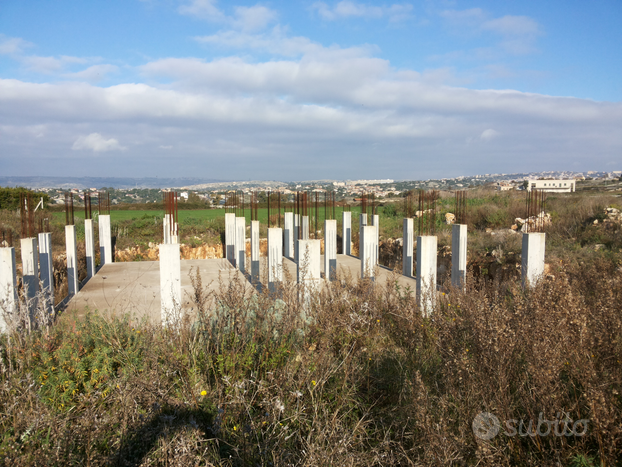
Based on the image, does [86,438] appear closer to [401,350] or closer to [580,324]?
[401,350]

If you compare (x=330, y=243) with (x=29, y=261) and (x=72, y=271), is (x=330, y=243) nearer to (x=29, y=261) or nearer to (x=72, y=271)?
(x=72, y=271)

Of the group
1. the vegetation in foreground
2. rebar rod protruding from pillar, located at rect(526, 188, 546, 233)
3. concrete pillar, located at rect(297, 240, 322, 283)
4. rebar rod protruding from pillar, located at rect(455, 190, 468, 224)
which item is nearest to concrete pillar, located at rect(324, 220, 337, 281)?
rebar rod protruding from pillar, located at rect(455, 190, 468, 224)

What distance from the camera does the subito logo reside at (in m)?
2.50

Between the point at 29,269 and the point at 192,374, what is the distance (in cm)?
592

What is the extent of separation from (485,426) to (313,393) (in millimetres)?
1405

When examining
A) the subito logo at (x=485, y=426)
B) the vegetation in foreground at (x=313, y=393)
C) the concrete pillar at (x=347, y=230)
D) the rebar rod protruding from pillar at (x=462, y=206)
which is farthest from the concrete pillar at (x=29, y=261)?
the concrete pillar at (x=347, y=230)

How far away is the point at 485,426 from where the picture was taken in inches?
104

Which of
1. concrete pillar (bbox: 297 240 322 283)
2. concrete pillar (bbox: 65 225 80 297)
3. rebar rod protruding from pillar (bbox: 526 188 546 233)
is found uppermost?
rebar rod protruding from pillar (bbox: 526 188 546 233)

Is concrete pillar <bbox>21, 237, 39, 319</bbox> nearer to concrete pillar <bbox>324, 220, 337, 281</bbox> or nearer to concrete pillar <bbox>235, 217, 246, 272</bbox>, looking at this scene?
concrete pillar <bbox>235, 217, 246, 272</bbox>

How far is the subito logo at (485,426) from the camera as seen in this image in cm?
250

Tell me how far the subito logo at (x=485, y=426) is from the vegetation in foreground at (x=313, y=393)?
0.06 meters

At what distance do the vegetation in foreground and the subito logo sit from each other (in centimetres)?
6

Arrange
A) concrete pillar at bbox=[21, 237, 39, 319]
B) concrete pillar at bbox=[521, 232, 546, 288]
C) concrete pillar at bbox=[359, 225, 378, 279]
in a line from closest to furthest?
1. concrete pillar at bbox=[521, 232, 546, 288]
2. concrete pillar at bbox=[21, 237, 39, 319]
3. concrete pillar at bbox=[359, 225, 378, 279]

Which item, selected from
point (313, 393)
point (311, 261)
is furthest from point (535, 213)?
point (313, 393)
